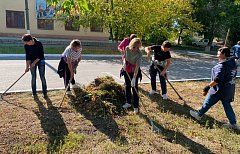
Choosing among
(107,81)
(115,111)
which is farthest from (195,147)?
(107,81)

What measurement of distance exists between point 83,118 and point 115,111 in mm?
800

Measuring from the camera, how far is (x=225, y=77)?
5.74 meters

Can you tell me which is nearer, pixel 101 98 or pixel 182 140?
pixel 182 140

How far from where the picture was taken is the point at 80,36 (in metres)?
25.8

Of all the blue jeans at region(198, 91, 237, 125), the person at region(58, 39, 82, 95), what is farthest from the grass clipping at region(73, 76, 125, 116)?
the blue jeans at region(198, 91, 237, 125)

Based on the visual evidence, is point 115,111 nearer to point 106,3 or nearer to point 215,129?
point 215,129

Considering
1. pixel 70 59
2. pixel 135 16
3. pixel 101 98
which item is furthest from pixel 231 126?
pixel 135 16

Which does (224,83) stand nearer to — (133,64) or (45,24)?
(133,64)

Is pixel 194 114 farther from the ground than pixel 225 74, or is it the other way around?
pixel 225 74

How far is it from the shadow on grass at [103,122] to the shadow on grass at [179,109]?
1.56 metres

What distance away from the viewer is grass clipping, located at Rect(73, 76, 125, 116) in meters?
6.39

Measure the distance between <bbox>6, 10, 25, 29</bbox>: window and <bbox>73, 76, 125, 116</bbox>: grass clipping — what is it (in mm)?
17358

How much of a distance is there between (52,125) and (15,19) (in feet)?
63.5

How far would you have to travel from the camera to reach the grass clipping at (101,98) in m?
6.39
